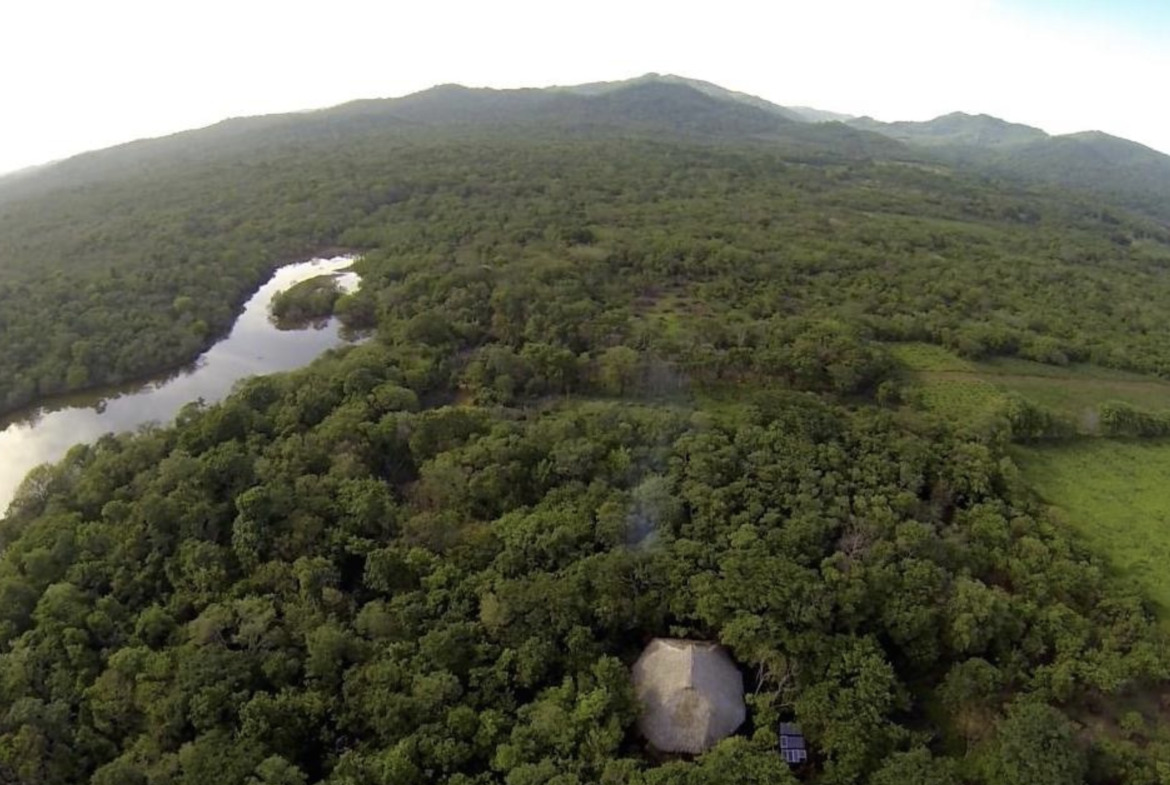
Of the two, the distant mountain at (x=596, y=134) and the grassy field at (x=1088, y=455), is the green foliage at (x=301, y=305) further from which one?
the distant mountain at (x=596, y=134)

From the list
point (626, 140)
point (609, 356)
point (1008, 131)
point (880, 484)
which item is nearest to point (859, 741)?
point (880, 484)

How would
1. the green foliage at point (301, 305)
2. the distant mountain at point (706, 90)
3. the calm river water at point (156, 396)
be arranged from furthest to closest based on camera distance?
1. the distant mountain at point (706, 90)
2. the green foliage at point (301, 305)
3. the calm river water at point (156, 396)

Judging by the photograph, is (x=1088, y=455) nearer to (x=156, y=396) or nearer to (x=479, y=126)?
(x=156, y=396)

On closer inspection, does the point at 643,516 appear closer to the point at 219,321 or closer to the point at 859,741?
the point at 859,741

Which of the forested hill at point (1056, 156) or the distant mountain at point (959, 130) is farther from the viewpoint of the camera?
the distant mountain at point (959, 130)

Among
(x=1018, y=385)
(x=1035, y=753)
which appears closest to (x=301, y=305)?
(x=1018, y=385)

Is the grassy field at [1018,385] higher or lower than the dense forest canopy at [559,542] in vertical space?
lower

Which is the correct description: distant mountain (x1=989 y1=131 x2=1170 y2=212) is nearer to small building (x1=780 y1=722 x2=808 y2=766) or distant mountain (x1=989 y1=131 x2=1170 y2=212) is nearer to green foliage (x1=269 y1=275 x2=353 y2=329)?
green foliage (x1=269 y1=275 x2=353 y2=329)

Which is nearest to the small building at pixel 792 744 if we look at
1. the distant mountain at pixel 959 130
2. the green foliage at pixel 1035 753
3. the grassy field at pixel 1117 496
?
the green foliage at pixel 1035 753
